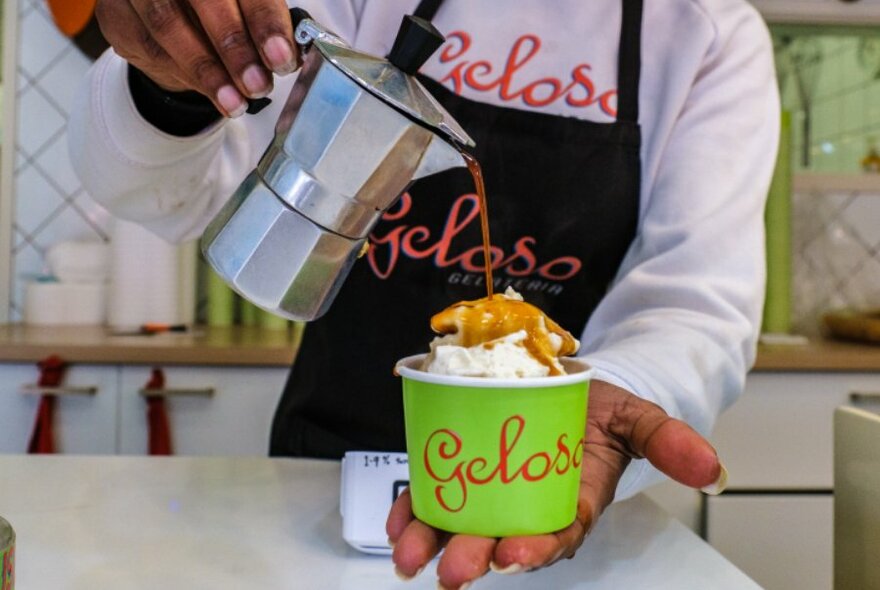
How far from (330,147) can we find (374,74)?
0.06 metres

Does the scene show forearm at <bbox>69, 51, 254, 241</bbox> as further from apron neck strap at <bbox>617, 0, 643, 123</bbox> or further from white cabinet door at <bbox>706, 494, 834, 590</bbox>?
white cabinet door at <bbox>706, 494, 834, 590</bbox>

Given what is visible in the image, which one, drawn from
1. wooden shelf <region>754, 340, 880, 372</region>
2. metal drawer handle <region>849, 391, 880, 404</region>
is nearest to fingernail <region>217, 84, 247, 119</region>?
wooden shelf <region>754, 340, 880, 372</region>

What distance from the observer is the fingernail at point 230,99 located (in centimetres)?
63

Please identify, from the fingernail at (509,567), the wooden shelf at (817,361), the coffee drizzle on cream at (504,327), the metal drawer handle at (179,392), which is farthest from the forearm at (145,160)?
the wooden shelf at (817,361)

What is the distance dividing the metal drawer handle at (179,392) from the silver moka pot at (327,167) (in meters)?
1.18

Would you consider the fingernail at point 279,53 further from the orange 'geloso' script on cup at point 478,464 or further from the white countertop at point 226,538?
the white countertop at point 226,538

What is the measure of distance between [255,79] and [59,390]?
1.36m

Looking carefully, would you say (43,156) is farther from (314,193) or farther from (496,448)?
(496,448)

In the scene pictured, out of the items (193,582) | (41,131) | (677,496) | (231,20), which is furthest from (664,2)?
(41,131)

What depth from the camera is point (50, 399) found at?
1803mm

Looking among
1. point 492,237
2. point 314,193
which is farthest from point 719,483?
point 492,237

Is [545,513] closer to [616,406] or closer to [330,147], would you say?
[616,406]

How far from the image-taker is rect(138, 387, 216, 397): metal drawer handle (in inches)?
70.4

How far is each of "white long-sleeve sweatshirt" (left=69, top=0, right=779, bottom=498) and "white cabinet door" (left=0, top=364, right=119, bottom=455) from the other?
30.3 inches
